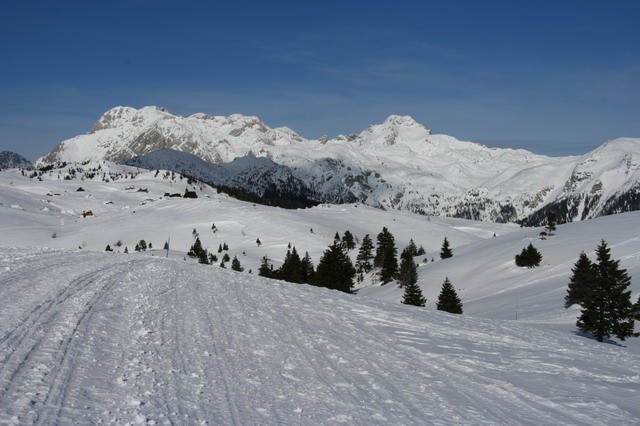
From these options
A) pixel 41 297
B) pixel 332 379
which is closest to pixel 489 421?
pixel 332 379

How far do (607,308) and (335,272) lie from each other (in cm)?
3877

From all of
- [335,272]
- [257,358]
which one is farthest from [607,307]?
[335,272]

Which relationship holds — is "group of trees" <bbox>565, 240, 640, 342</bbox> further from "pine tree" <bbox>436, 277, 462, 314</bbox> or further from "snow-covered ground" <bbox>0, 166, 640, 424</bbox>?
"pine tree" <bbox>436, 277, 462, 314</bbox>

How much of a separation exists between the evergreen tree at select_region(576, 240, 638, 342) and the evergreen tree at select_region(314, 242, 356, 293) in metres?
37.3

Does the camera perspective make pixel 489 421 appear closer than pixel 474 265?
Yes

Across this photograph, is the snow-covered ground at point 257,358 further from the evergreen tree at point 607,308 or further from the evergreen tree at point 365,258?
the evergreen tree at point 365,258

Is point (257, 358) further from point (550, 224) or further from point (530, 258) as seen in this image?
point (550, 224)

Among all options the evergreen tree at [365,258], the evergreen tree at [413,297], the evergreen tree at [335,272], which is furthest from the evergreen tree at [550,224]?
the evergreen tree at [365,258]

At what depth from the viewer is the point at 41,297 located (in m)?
16.2

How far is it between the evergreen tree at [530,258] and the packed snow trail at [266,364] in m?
43.8

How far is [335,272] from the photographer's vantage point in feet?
219

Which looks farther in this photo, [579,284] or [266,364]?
[579,284]

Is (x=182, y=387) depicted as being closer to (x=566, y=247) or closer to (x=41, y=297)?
(x=41, y=297)

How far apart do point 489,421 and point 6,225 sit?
6372 inches
